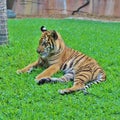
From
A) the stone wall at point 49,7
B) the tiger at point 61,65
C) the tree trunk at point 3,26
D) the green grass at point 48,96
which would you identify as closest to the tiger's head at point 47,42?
the tiger at point 61,65

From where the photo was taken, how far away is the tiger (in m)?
5.70

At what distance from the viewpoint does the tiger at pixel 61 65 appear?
570cm

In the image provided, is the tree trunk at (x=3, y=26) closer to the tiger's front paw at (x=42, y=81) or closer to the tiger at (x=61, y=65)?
the tiger at (x=61, y=65)

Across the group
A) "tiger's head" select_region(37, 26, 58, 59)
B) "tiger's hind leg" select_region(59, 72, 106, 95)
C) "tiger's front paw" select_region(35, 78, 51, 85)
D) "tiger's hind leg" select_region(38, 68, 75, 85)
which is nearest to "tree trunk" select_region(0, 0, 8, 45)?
"tiger's head" select_region(37, 26, 58, 59)

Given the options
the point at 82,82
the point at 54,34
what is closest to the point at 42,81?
the point at 82,82

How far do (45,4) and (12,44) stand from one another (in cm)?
1112

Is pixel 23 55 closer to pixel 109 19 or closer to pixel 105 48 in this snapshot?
pixel 105 48

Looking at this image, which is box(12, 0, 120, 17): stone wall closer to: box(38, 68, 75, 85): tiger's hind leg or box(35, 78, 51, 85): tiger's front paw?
box(38, 68, 75, 85): tiger's hind leg

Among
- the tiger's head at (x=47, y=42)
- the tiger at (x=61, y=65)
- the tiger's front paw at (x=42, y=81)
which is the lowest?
the tiger's front paw at (x=42, y=81)

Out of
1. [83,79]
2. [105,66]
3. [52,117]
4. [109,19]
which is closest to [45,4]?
[109,19]

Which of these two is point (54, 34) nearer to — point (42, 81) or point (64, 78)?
point (64, 78)

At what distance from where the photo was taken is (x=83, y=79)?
5.52m

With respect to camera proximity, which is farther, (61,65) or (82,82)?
(61,65)

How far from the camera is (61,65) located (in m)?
6.24
